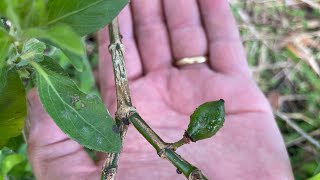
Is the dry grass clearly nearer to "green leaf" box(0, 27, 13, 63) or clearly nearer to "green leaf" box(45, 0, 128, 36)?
"green leaf" box(45, 0, 128, 36)

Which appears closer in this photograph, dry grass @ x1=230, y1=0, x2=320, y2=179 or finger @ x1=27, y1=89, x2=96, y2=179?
finger @ x1=27, y1=89, x2=96, y2=179

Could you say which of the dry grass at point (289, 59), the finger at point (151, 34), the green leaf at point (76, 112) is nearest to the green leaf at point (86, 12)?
the green leaf at point (76, 112)

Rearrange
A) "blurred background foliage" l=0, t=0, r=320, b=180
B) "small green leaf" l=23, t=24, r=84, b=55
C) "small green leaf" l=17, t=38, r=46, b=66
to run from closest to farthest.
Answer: "small green leaf" l=23, t=24, r=84, b=55
"small green leaf" l=17, t=38, r=46, b=66
"blurred background foliage" l=0, t=0, r=320, b=180

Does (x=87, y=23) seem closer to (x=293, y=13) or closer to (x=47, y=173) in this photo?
(x=47, y=173)

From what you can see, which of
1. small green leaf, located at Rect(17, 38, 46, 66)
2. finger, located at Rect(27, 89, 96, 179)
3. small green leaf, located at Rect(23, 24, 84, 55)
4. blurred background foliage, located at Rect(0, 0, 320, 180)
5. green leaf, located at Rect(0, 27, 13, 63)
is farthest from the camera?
blurred background foliage, located at Rect(0, 0, 320, 180)

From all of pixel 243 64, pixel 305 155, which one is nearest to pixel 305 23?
pixel 305 155

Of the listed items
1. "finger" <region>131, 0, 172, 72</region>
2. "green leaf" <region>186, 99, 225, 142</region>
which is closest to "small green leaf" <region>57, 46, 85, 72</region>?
"green leaf" <region>186, 99, 225, 142</region>

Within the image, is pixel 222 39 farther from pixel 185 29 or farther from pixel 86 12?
pixel 86 12

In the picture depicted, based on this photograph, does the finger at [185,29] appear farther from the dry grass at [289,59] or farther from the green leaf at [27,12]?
the green leaf at [27,12]
